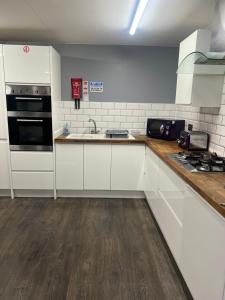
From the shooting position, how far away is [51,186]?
3250 mm

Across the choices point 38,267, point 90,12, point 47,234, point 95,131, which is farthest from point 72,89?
point 38,267

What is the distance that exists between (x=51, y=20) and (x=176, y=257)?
2.69m

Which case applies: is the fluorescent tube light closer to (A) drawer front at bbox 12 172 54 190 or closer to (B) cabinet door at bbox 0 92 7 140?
(B) cabinet door at bbox 0 92 7 140

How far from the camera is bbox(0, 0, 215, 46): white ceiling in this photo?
2.08 meters

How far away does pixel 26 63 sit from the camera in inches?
114

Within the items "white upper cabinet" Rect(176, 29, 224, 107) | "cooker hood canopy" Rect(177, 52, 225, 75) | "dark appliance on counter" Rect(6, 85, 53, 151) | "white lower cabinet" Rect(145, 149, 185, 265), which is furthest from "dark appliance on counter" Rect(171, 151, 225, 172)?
"dark appliance on counter" Rect(6, 85, 53, 151)

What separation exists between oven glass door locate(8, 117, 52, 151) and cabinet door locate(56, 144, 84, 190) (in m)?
0.21

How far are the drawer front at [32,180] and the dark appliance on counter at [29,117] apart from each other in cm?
36

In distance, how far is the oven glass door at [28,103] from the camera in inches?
118

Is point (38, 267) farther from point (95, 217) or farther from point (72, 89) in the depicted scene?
point (72, 89)

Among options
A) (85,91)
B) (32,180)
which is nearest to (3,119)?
(32,180)

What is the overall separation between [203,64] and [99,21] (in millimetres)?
1252

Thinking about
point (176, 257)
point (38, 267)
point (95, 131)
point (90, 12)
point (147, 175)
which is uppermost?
point (90, 12)

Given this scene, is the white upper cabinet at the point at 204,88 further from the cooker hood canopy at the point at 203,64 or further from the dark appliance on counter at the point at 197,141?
the dark appliance on counter at the point at 197,141
